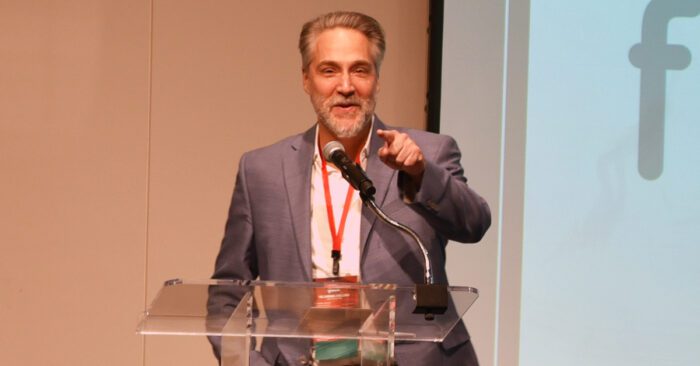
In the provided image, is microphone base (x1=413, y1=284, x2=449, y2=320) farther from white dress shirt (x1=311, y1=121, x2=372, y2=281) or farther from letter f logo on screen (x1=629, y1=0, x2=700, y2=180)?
letter f logo on screen (x1=629, y1=0, x2=700, y2=180)

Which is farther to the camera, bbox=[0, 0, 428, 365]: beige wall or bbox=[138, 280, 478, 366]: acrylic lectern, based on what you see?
bbox=[0, 0, 428, 365]: beige wall

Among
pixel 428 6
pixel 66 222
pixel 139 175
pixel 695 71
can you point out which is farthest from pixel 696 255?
pixel 66 222

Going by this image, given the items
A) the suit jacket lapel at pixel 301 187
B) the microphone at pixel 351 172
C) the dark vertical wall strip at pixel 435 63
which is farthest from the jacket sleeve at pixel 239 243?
the dark vertical wall strip at pixel 435 63

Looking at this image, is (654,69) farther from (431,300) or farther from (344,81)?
(431,300)

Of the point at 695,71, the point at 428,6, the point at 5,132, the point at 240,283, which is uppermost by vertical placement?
the point at 428,6

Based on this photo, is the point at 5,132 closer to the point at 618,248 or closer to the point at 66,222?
the point at 66,222

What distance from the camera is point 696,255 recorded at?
3982mm

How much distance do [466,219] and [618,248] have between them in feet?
5.24

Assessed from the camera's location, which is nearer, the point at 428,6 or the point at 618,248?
the point at 618,248

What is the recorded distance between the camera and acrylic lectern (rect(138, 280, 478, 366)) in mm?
2107

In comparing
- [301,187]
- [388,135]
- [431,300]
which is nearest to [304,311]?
[431,300]

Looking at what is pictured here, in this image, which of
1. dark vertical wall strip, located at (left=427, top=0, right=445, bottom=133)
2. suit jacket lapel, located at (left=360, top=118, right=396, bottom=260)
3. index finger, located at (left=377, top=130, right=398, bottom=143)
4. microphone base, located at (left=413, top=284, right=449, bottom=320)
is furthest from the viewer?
dark vertical wall strip, located at (left=427, top=0, right=445, bottom=133)

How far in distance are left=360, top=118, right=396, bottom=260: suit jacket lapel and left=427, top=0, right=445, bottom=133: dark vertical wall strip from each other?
1482 mm

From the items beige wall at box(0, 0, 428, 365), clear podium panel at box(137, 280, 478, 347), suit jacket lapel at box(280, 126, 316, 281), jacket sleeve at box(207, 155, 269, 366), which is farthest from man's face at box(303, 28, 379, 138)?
beige wall at box(0, 0, 428, 365)
